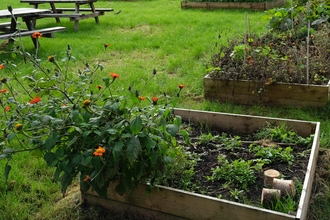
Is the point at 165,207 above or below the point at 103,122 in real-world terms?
below

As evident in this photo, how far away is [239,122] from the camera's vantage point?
3.80 metres

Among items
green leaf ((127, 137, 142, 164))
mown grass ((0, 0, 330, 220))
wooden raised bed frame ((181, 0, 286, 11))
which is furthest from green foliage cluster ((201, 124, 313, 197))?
wooden raised bed frame ((181, 0, 286, 11))

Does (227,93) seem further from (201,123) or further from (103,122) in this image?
(103,122)

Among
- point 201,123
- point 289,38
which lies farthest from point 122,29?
point 201,123

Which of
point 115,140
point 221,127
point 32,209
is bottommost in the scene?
point 32,209

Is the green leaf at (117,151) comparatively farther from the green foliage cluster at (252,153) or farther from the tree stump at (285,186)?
the tree stump at (285,186)

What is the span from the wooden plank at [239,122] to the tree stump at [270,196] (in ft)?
3.78

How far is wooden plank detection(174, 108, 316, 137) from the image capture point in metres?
3.60

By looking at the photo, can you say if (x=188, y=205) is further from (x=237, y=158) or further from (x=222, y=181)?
(x=237, y=158)

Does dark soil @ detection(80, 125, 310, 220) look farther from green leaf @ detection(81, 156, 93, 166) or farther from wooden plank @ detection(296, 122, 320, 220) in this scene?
green leaf @ detection(81, 156, 93, 166)

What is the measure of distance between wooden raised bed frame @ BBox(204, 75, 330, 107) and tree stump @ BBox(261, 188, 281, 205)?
2.11 metres

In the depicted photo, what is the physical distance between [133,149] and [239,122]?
1674 mm

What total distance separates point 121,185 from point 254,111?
7.69 feet

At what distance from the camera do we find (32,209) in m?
3.14
